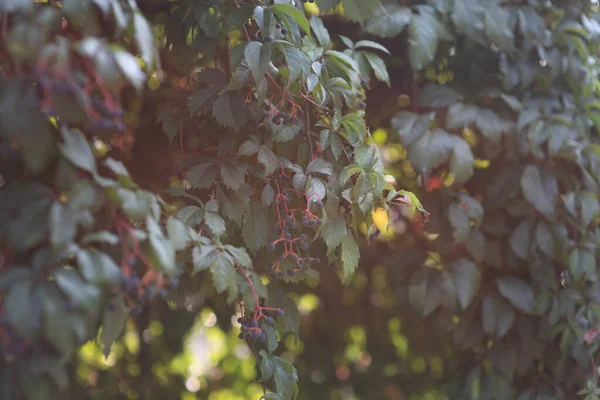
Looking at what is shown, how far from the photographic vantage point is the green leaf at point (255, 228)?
1.21 metres

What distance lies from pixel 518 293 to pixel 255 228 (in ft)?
2.80

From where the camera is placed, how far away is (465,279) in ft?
5.36

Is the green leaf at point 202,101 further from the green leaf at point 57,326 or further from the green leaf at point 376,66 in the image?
the green leaf at point 57,326

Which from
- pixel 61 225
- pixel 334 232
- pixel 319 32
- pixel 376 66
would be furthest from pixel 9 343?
pixel 376 66

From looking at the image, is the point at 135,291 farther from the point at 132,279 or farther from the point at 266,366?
the point at 266,366

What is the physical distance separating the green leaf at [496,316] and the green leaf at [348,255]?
0.59m

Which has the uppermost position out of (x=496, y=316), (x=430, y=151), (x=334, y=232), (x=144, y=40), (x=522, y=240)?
(x=144, y=40)

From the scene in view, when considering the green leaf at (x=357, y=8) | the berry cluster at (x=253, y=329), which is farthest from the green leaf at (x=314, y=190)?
the green leaf at (x=357, y=8)

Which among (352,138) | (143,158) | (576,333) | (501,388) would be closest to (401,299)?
(501,388)

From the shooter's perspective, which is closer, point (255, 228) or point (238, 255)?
point (238, 255)

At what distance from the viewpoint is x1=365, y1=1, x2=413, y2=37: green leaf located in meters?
1.59

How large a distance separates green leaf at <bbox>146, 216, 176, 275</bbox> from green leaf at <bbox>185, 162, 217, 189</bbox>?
33 cm

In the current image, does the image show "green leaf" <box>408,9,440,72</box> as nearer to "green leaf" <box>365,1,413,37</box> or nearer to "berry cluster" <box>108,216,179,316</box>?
"green leaf" <box>365,1,413,37</box>

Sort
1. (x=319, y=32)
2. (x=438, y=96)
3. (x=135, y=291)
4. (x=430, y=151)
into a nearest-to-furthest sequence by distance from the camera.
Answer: (x=135, y=291) → (x=319, y=32) → (x=430, y=151) → (x=438, y=96)
